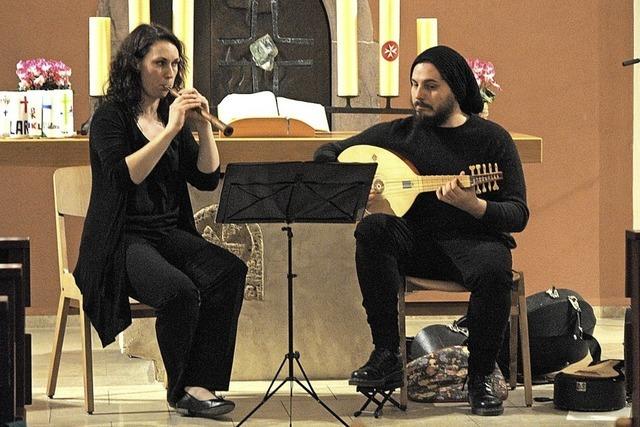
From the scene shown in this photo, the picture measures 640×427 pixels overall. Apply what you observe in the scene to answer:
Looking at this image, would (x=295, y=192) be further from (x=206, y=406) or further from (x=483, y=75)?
(x=483, y=75)

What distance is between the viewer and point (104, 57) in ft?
16.2

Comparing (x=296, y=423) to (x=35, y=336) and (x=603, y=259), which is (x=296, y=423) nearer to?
(x=35, y=336)

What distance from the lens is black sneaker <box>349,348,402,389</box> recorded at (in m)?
4.39

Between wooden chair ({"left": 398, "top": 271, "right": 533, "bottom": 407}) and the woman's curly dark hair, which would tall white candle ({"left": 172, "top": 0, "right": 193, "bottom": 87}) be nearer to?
the woman's curly dark hair

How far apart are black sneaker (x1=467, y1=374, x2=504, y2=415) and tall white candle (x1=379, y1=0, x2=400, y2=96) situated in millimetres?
1180

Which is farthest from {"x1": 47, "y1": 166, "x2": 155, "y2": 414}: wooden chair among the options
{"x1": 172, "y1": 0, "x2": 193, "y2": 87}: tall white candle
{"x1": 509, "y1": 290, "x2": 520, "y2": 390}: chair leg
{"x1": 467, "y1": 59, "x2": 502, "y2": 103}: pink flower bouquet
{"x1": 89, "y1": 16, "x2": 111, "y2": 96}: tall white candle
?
{"x1": 467, "y1": 59, "x2": 502, "y2": 103}: pink flower bouquet

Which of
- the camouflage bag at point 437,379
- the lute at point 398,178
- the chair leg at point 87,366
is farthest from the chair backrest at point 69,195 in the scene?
the camouflage bag at point 437,379

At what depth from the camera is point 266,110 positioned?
16.3 ft

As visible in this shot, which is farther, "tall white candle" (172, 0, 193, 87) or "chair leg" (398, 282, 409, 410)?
"tall white candle" (172, 0, 193, 87)

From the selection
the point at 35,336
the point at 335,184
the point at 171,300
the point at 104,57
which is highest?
the point at 104,57

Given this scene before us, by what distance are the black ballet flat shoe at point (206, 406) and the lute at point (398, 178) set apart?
816 mm

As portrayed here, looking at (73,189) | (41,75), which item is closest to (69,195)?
(73,189)

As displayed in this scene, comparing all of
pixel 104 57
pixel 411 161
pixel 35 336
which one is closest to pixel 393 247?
pixel 411 161

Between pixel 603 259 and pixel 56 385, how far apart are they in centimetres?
298
